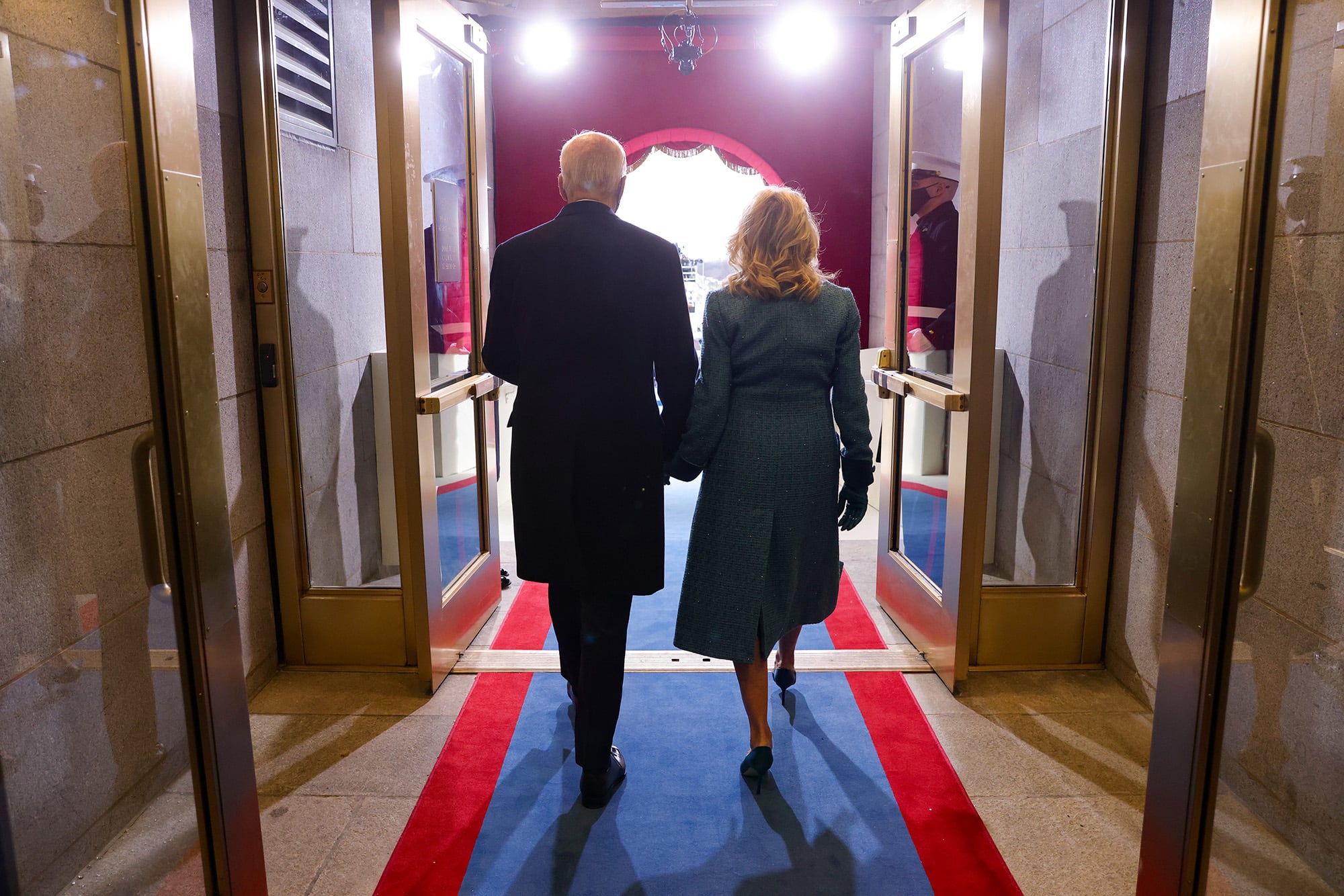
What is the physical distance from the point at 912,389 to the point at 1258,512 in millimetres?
1802

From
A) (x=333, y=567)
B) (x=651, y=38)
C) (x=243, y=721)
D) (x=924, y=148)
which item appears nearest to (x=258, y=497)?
(x=333, y=567)

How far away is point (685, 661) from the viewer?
10.6 feet

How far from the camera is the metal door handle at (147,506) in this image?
1514 mm

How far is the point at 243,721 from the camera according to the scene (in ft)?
5.77

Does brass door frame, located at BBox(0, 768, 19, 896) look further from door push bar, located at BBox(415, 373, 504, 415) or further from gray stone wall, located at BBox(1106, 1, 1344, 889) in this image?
gray stone wall, located at BBox(1106, 1, 1344, 889)

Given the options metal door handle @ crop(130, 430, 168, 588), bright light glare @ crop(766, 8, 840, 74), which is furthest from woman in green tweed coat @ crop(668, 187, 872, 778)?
bright light glare @ crop(766, 8, 840, 74)

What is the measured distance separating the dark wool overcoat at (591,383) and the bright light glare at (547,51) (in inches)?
135

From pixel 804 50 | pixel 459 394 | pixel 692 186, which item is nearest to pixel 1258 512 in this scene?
pixel 459 394

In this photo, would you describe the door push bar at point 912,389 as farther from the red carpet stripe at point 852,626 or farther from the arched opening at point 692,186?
the arched opening at point 692,186

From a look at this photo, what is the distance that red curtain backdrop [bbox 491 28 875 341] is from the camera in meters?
6.39

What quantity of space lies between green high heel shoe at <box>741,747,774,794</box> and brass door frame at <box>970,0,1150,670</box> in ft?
3.24

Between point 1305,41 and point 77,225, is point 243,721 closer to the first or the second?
point 77,225

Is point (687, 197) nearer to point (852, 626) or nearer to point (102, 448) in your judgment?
point (852, 626)

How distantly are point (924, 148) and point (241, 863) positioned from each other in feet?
9.54
